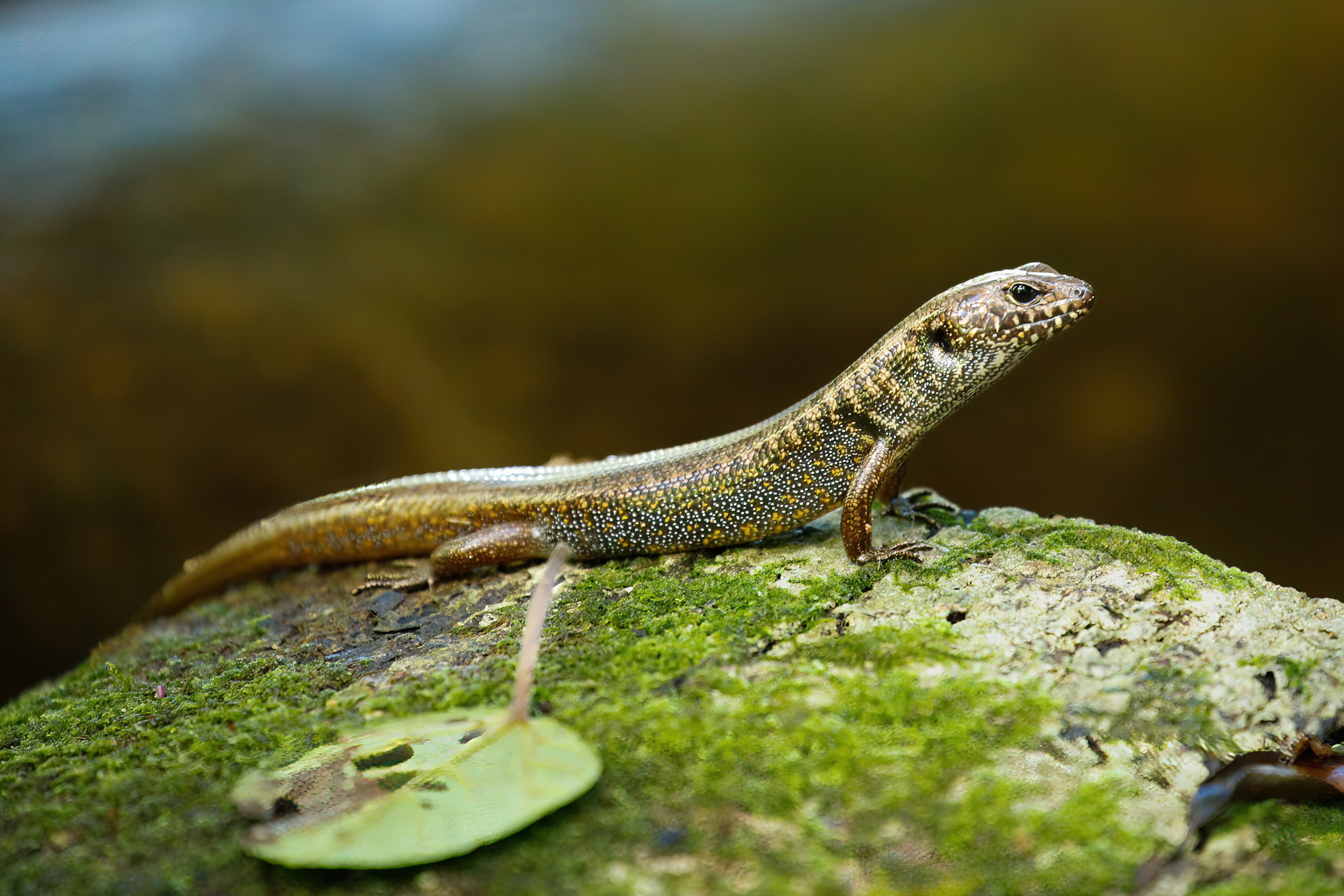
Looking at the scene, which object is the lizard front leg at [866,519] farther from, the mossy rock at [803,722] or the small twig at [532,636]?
the small twig at [532,636]

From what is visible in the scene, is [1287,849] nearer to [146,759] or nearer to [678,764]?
[678,764]

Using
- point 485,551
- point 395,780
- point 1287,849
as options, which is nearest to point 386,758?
point 395,780

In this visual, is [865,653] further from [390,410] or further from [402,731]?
[390,410]

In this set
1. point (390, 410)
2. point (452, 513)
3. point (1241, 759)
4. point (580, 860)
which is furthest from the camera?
point (390, 410)

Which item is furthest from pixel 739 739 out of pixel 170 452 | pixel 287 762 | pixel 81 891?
pixel 170 452

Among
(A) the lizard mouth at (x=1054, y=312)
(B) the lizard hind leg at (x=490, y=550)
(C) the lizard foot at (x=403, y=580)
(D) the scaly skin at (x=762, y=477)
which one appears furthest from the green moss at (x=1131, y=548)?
(C) the lizard foot at (x=403, y=580)

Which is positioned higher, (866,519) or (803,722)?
(866,519)

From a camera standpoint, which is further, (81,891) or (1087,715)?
(1087,715)
